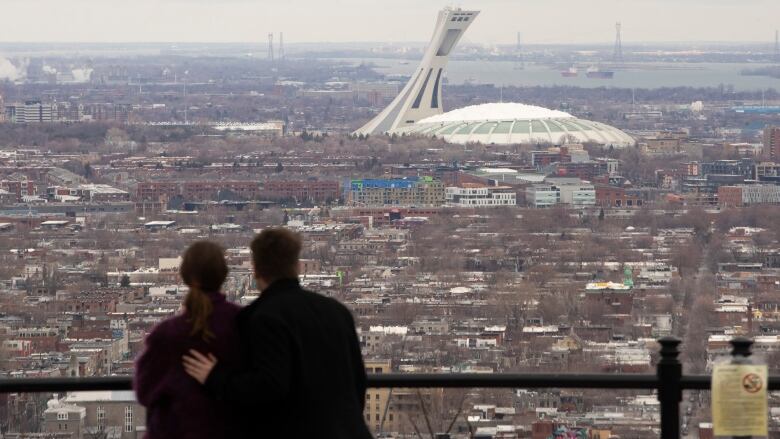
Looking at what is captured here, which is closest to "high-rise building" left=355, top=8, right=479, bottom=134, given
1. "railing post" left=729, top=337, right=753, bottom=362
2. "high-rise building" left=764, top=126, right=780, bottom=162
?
"high-rise building" left=764, top=126, right=780, bottom=162

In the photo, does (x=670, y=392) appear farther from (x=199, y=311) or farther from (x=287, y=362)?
(x=199, y=311)

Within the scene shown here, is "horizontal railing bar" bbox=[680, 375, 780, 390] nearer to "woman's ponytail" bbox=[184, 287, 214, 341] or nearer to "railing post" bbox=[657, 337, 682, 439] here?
"railing post" bbox=[657, 337, 682, 439]

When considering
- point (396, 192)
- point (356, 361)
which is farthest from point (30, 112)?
point (356, 361)

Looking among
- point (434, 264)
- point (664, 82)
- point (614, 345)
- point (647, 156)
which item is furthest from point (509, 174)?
point (664, 82)

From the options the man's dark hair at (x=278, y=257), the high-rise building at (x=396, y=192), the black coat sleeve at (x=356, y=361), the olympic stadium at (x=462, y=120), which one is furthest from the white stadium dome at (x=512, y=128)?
the man's dark hair at (x=278, y=257)

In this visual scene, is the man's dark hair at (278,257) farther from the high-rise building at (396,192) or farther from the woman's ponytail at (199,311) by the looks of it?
the high-rise building at (396,192)

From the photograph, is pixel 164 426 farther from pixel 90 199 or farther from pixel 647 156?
pixel 647 156

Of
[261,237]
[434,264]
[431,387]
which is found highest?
[261,237]
